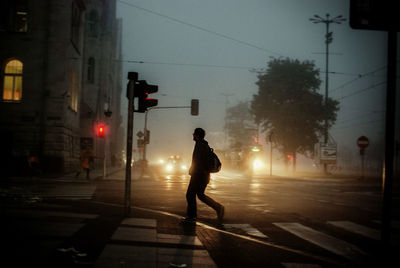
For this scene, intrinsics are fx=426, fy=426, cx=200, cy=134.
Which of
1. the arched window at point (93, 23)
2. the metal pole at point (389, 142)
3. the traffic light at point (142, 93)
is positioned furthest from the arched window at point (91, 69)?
the metal pole at point (389, 142)

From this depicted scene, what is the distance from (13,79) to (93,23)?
21.6m

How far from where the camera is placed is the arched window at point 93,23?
155ft

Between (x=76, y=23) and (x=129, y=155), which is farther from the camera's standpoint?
(x=76, y=23)

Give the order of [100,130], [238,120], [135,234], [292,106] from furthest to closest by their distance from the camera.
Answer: [238,120] → [292,106] → [100,130] → [135,234]

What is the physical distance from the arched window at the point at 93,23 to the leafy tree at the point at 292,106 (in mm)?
20313

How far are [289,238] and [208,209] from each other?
412 centimetres

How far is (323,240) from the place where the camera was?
7.03 metres

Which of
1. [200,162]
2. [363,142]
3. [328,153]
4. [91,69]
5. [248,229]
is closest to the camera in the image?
[248,229]

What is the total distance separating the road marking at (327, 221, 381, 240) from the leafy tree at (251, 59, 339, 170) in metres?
40.6

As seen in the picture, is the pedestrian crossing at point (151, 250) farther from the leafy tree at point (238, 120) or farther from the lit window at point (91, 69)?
the leafy tree at point (238, 120)

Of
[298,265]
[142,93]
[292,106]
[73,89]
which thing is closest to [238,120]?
[292,106]

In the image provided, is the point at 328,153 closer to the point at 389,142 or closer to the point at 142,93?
the point at 142,93

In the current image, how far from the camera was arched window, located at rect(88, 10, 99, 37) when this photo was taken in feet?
155

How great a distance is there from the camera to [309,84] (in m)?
51.0
